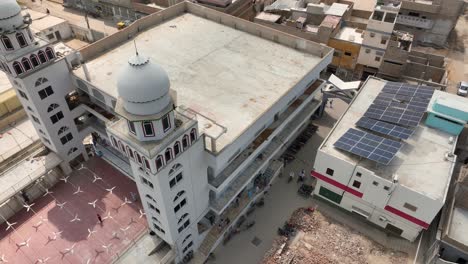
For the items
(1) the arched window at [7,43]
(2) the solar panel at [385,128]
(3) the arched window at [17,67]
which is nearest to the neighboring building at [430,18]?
(2) the solar panel at [385,128]

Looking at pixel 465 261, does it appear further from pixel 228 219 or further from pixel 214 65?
pixel 214 65

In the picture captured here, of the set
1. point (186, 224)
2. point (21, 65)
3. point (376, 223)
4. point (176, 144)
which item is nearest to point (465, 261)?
point (376, 223)

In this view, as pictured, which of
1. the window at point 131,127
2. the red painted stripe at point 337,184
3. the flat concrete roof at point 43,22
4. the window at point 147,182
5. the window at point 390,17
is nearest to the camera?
the window at point 131,127

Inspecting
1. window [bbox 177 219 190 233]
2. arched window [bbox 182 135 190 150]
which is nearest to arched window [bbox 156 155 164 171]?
arched window [bbox 182 135 190 150]

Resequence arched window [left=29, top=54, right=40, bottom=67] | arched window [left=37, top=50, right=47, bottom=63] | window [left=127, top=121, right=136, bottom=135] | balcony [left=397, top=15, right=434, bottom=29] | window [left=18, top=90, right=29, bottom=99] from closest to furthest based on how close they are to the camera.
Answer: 1. window [left=127, top=121, right=136, bottom=135]
2. arched window [left=29, top=54, right=40, bottom=67]
3. arched window [left=37, top=50, right=47, bottom=63]
4. window [left=18, top=90, right=29, bottom=99]
5. balcony [left=397, top=15, right=434, bottom=29]

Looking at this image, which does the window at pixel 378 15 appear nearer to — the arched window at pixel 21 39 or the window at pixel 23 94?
the arched window at pixel 21 39

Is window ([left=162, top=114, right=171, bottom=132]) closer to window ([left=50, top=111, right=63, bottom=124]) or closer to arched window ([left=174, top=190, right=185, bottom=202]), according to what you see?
arched window ([left=174, top=190, right=185, bottom=202])

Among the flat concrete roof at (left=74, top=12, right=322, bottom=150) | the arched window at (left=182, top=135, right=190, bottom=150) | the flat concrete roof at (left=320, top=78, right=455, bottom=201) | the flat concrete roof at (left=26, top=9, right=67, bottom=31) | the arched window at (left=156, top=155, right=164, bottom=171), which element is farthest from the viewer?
the flat concrete roof at (left=26, top=9, right=67, bottom=31)
